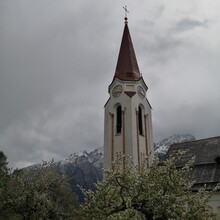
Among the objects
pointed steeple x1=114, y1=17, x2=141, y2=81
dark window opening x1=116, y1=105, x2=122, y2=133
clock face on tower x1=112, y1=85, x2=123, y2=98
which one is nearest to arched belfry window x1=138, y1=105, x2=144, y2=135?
dark window opening x1=116, y1=105, x2=122, y2=133

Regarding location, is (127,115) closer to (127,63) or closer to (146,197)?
(127,63)

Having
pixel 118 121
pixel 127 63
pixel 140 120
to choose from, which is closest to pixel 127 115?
pixel 118 121

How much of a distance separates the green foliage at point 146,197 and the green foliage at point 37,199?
11177 millimetres

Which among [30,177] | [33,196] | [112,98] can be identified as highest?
[112,98]

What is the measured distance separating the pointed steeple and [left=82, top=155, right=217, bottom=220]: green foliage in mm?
33805

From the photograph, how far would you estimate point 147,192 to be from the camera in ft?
59.3

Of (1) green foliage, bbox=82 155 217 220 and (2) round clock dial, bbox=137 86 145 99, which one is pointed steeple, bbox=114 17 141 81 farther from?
(1) green foliage, bbox=82 155 217 220

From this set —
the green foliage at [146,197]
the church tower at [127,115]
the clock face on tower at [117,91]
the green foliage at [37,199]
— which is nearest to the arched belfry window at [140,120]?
the church tower at [127,115]

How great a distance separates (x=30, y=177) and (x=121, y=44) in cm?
3197

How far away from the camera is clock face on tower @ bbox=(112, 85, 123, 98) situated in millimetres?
51503

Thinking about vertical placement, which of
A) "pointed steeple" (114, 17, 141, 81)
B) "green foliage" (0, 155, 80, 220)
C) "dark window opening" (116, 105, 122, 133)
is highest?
"pointed steeple" (114, 17, 141, 81)

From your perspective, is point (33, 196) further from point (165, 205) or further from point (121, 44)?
point (121, 44)

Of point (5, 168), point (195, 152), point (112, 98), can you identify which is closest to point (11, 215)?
point (195, 152)

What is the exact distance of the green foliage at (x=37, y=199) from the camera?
94.2ft
